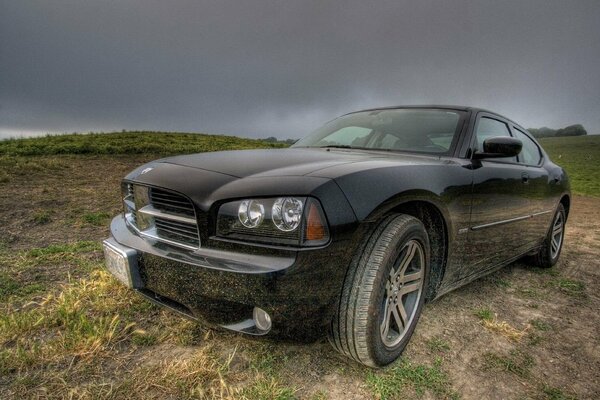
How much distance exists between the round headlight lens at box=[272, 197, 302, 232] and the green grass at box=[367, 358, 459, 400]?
88 cm

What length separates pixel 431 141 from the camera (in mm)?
2727

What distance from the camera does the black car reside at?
155 cm

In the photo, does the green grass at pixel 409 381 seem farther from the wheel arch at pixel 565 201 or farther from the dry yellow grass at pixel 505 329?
the wheel arch at pixel 565 201

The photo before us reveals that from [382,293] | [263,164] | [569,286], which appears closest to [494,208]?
[382,293]

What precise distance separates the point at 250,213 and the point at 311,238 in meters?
0.29

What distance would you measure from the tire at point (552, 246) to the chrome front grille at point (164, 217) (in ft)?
11.9

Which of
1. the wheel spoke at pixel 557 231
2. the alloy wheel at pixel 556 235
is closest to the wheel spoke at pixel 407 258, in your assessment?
the alloy wheel at pixel 556 235

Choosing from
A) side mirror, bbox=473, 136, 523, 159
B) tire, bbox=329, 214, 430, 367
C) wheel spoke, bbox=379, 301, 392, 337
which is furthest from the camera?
side mirror, bbox=473, 136, 523, 159

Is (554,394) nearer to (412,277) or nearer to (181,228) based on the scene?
(412,277)

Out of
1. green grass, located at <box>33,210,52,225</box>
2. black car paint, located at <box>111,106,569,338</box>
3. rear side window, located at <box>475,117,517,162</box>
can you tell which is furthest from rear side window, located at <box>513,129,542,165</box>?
green grass, located at <box>33,210,52,225</box>

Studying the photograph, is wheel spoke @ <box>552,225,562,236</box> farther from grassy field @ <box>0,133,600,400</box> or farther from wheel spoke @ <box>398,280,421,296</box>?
wheel spoke @ <box>398,280,421,296</box>

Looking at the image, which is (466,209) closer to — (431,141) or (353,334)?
(431,141)

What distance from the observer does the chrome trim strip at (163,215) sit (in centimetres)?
176

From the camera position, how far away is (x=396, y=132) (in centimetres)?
291
